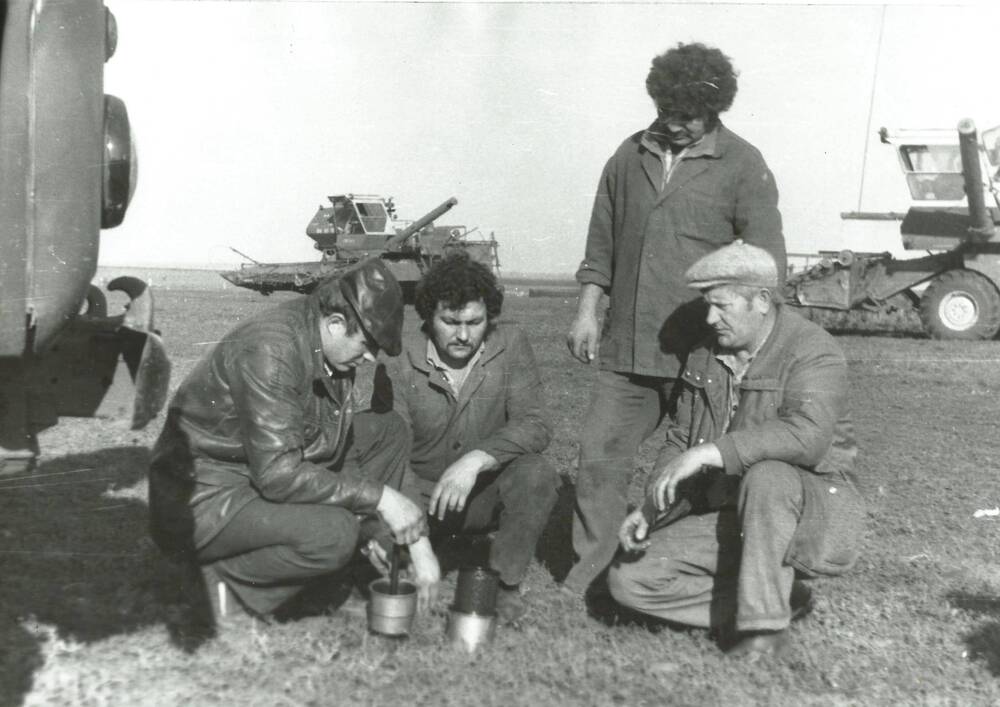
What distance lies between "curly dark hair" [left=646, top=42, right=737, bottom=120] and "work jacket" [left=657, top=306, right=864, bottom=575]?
825 millimetres

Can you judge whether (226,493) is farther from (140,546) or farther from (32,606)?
(140,546)

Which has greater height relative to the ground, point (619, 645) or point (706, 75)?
point (706, 75)

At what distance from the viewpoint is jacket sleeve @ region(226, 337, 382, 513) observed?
322cm

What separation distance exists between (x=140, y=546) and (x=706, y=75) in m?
2.97

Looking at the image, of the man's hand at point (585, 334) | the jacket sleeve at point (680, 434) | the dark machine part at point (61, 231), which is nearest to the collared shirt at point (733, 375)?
the jacket sleeve at point (680, 434)

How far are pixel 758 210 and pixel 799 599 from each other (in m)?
1.42

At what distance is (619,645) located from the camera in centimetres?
347

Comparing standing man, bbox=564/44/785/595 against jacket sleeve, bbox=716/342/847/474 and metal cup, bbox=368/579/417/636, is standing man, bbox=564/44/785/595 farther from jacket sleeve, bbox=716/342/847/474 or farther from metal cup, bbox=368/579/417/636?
metal cup, bbox=368/579/417/636

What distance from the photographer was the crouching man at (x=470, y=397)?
404 cm

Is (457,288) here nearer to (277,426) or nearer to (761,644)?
(277,426)

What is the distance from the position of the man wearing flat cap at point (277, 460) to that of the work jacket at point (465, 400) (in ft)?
2.26

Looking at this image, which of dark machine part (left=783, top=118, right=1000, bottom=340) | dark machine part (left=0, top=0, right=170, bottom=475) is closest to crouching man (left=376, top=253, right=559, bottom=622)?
dark machine part (left=0, top=0, right=170, bottom=475)

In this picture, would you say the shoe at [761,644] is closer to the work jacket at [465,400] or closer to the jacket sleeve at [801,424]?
the jacket sleeve at [801,424]

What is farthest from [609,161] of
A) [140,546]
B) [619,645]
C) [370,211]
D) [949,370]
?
[370,211]
